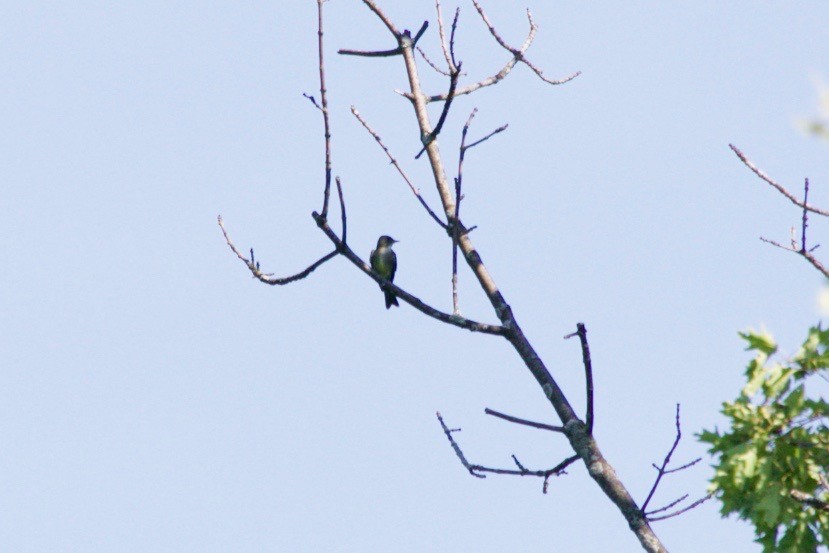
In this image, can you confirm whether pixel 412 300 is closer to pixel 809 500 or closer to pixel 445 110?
pixel 445 110

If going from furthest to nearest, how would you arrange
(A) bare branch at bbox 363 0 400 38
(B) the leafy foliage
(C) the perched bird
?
(C) the perched bird, (A) bare branch at bbox 363 0 400 38, (B) the leafy foliage

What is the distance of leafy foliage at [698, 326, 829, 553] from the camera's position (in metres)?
4.49

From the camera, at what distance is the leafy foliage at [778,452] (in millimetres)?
4488

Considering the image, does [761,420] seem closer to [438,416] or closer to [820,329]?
[820,329]

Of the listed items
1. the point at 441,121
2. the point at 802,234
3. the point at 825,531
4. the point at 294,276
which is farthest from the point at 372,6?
the point at 825,531

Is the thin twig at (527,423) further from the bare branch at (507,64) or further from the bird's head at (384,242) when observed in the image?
the bird's head at (384,242)

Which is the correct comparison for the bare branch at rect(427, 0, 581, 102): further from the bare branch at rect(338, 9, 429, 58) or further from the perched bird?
the perched bird

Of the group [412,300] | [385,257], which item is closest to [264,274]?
[412,300]

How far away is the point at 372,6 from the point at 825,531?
12.0 ft

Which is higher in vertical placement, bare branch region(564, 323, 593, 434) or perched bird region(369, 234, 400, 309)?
perched bird region(369, 234, 400, 309)

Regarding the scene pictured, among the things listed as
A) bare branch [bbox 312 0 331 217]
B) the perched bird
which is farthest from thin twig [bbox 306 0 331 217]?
the perched bird

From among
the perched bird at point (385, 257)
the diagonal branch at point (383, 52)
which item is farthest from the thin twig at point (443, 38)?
the perched bird at point (385, 257)

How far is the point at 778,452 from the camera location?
4.56m

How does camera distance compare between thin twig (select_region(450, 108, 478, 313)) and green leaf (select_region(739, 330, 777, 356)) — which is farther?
thin twig (select_region(450, 108, 478, 313))
